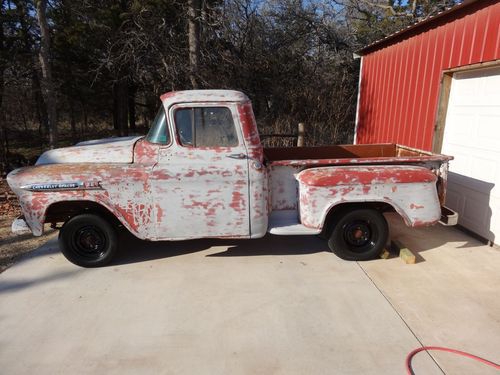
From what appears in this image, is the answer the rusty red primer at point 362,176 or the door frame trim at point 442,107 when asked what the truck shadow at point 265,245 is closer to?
the rusty red primer at point 362,176

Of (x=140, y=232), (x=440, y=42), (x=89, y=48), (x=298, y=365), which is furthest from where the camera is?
(x=89, y=48)

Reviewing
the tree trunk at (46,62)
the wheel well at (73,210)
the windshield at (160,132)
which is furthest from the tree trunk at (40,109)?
the windshield at (160,132)

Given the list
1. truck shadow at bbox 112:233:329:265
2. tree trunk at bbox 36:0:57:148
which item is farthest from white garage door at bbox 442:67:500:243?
tree trunk at bbox 36:0:57:148

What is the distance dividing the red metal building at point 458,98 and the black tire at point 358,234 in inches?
70.9

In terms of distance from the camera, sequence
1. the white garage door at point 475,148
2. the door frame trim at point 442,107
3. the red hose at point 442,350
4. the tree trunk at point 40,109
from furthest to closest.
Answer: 1. the tree trunk at point 40,109
2. the door frame trim at point 442,107
3. the white garage door at point 475,148
4. the red hose at point 442,350

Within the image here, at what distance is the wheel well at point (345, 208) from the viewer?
4383mm

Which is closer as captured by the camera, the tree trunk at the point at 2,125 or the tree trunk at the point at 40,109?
the tree trunk at the point at 2,125

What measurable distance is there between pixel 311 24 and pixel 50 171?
40.6ft

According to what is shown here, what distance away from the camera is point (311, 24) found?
45.4ft

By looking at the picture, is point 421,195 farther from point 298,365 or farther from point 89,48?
point 89,48

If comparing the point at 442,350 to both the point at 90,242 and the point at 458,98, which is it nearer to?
the point at 90,242

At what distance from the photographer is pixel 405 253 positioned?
448cm

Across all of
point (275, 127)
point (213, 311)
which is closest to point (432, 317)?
point (213, 311)

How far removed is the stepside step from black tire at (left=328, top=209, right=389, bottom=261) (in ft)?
1.08
